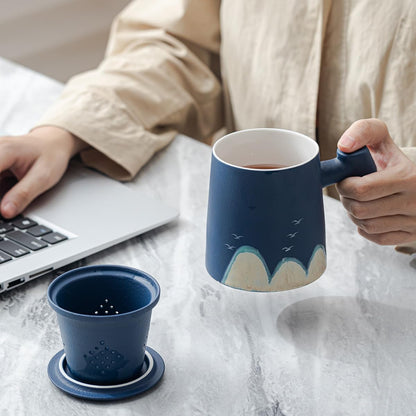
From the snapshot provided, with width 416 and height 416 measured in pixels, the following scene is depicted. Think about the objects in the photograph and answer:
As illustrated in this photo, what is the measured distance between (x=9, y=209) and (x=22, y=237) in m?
0.06

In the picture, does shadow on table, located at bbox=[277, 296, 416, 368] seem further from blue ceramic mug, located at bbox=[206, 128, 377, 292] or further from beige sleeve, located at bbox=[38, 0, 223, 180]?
beige sleeve, located at bbox=[38, 0, 223, 180]

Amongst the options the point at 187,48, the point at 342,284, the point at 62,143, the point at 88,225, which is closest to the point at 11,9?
the point at 187,48

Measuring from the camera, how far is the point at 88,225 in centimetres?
81

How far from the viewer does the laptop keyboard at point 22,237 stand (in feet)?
2.44

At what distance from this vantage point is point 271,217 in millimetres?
625

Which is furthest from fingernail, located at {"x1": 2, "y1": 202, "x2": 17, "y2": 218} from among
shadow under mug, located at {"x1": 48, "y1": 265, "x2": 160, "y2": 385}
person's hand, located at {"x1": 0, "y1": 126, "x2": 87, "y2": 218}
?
shadow under mug, located at {"x1": 48, "y1": 265, "x2": 160, "y2": 385}

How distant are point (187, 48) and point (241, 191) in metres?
0.58

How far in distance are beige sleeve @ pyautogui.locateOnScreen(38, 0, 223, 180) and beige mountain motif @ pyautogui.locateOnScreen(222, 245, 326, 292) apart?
0.33 m

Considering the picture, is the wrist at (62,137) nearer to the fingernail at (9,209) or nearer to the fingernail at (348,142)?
the fingernail at (9,209)

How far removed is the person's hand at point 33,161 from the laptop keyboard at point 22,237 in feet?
0.07

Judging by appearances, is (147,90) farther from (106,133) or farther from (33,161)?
(33,161)

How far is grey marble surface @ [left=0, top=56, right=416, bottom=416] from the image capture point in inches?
22.4

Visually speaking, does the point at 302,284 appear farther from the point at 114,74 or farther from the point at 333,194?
the point at 114,74

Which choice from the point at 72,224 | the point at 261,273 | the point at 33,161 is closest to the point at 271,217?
the point at 261,273
